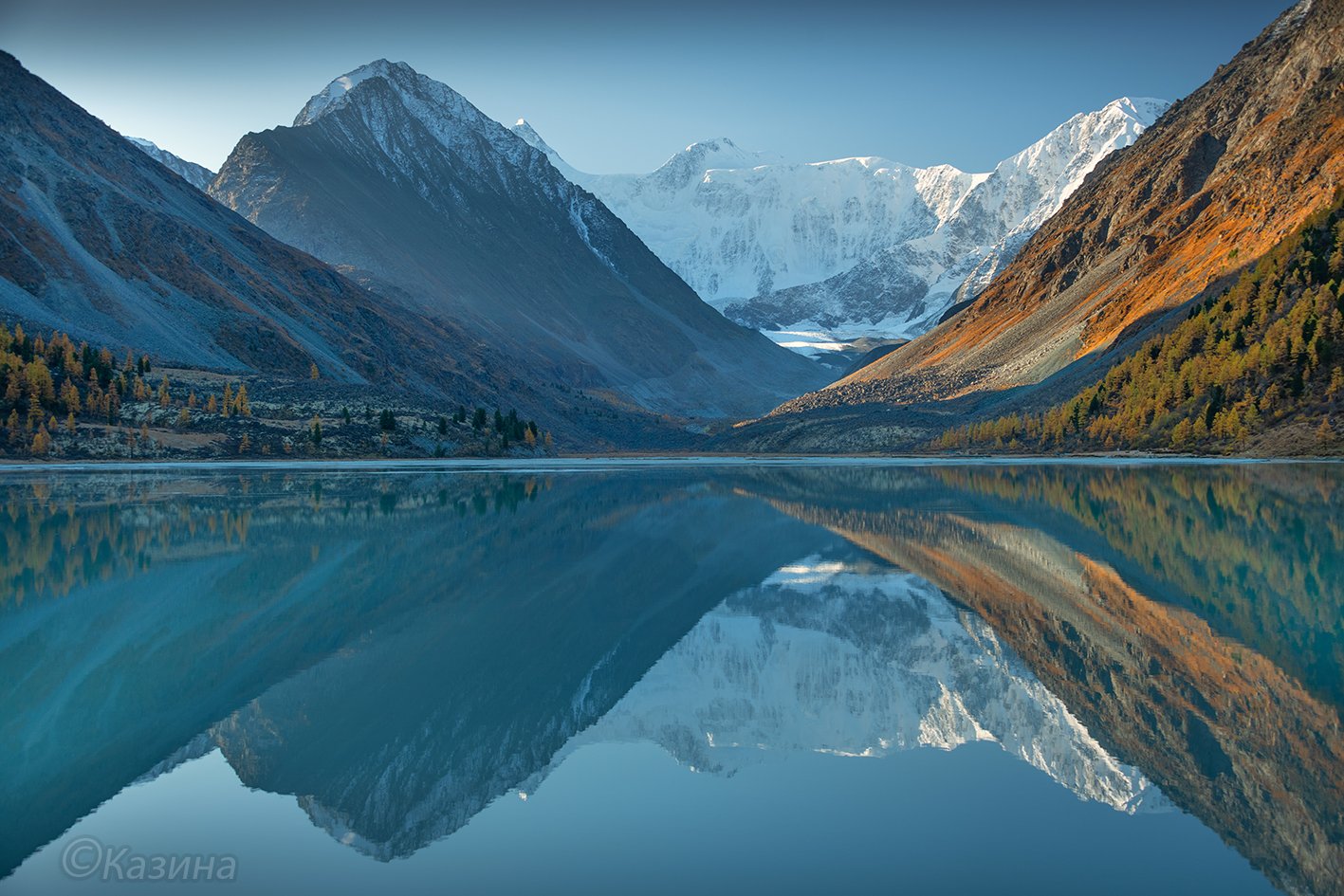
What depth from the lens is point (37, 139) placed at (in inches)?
5054

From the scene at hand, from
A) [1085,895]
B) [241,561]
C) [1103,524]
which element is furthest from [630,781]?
[1103,524]

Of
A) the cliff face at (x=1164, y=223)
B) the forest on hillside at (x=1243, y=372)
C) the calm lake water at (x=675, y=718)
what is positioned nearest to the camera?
the calm lake water at (x=675, y=718)

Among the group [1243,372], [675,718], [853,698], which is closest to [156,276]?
[1243,372]

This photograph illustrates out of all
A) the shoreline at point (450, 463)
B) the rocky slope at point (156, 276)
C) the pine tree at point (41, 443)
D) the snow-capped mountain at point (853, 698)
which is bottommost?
the shoreline at point (450, 463)

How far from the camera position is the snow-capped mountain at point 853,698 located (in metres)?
11.9

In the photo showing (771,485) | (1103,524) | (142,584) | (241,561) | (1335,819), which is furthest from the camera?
(771,485)

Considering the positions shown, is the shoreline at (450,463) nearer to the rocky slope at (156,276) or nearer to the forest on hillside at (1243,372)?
the forest on hillside at (1243,372)

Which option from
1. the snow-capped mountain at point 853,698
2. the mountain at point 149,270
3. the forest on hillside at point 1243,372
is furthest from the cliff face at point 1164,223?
the snow-capped mountain at point 853,698

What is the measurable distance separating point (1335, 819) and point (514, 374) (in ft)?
597

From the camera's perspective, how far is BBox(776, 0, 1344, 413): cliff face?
106062mm

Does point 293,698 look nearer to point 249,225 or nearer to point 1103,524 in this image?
point 1103,524

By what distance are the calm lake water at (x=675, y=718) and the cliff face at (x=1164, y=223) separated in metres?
89.2

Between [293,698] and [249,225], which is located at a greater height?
[249,225]

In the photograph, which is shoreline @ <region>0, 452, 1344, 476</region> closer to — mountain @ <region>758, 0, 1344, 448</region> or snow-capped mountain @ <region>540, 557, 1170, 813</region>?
mountain @ <region>758, 0, 1344, 448</region>
